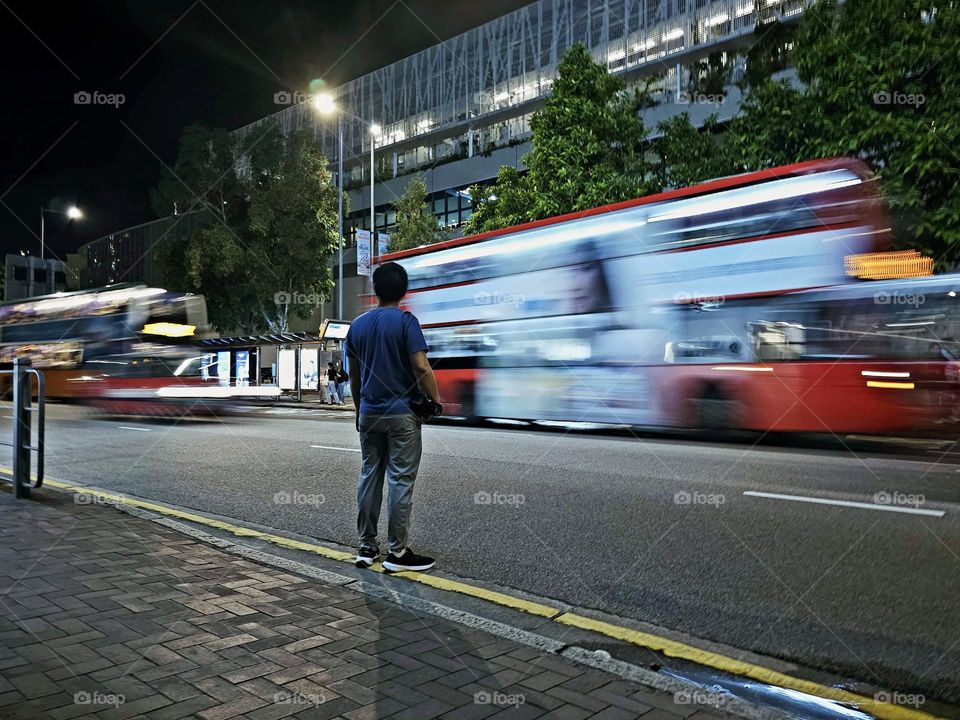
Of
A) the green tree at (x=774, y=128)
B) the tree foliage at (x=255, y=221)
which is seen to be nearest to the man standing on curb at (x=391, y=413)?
the green tree at (x=774, y=128)

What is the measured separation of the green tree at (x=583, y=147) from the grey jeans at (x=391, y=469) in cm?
1766

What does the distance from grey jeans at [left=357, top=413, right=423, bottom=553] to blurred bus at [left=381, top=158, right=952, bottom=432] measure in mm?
8201

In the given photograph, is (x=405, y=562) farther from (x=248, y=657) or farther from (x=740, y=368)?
(x=740, y=368)

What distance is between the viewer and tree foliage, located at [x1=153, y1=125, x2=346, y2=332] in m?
34.0

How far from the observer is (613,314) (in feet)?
43.8

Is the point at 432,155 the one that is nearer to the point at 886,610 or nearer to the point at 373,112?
the point at 373,112

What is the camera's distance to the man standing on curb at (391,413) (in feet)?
15.3

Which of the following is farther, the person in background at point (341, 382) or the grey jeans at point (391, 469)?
the person in background at point (341, 382)

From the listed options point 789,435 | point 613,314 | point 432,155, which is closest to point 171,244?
point 432,155

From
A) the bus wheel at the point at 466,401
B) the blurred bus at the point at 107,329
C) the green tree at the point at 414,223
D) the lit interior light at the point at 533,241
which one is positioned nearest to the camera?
the lit interior light at the point at 533,241

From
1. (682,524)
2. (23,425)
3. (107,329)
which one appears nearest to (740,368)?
(682,524)

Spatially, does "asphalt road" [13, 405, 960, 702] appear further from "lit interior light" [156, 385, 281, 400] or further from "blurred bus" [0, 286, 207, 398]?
"blurred bus" [0, 286, 207, 398]

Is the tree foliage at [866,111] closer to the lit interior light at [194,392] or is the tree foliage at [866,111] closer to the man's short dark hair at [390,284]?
the lit interior light at [194,392]

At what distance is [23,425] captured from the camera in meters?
7.10
